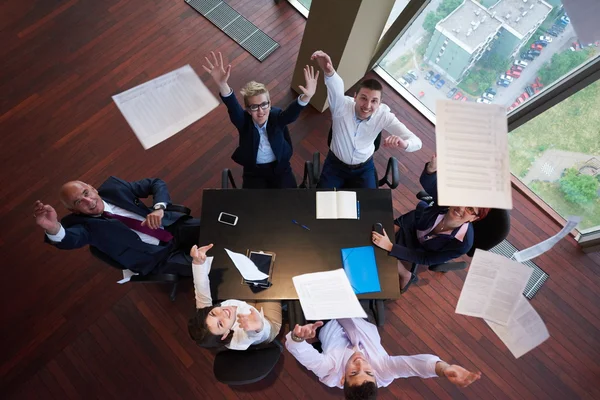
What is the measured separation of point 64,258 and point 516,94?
13.1ft

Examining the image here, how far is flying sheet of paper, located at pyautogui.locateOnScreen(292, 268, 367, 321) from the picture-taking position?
2045mm

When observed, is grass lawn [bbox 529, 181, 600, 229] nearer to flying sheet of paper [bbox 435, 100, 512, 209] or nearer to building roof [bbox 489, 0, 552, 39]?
building roof [bbox 489, 0, 552, 39]

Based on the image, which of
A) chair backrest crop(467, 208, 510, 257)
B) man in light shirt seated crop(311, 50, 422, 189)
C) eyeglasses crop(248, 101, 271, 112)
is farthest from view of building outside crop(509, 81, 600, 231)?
eyeglasses crop(248, 101, 271, 112)

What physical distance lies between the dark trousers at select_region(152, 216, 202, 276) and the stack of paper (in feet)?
5.65

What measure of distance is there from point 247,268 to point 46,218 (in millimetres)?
1066

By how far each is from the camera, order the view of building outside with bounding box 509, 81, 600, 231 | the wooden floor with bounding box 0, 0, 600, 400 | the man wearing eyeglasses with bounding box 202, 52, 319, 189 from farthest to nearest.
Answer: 1. the view of building outside with bounding box 509, 81, 600, 231
2. the wooden floor with bounding box 0, 0, 600, 400
3. the man wearing eyeglasses with bounding box 202, 52, 319, 189

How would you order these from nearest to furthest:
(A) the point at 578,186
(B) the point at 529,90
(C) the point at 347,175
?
(C) the point at 347,175 < (B) the point at 529,90 < (A) the point at 578,186

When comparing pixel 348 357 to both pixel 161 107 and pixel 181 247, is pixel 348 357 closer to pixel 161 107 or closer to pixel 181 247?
pixel 181 247

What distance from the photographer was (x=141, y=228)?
2.38 m

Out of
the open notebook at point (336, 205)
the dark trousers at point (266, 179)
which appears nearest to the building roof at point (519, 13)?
the open notebook at point (336, 205)

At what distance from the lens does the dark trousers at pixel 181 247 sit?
252cm

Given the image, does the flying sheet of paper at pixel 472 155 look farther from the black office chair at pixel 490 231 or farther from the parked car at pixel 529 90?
the parked car at pixel 529 90

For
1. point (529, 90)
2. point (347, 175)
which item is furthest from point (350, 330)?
point (529, 90)

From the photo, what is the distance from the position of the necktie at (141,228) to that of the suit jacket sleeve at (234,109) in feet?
2.87
